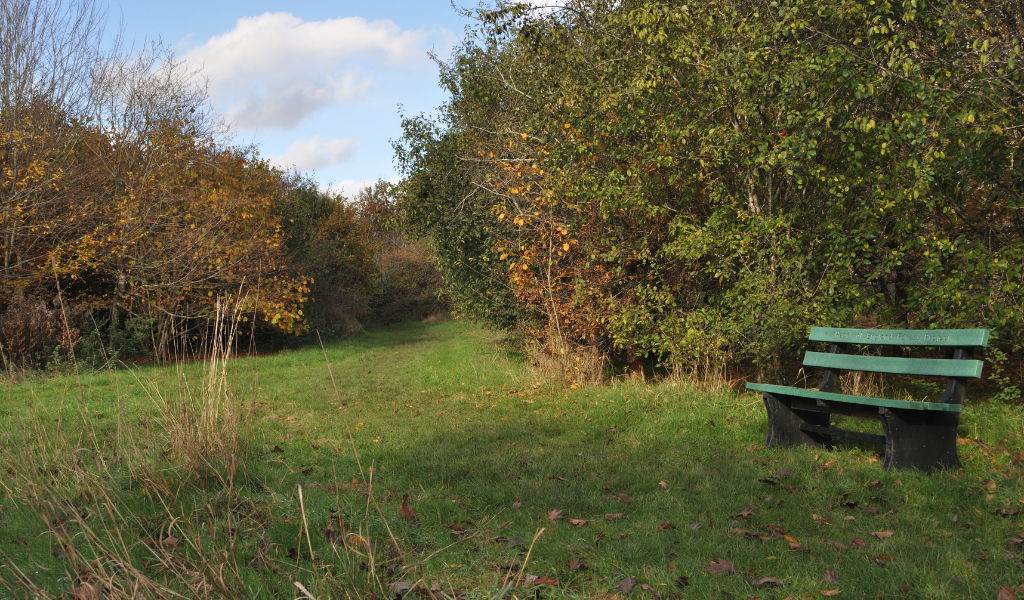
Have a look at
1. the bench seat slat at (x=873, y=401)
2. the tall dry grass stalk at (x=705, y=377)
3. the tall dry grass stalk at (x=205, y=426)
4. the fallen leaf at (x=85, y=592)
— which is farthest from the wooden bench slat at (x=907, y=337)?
the fallen leaf at (x=85, y=592)

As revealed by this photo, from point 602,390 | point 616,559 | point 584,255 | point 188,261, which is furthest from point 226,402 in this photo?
point 188,261

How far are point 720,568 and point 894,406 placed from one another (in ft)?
7.41

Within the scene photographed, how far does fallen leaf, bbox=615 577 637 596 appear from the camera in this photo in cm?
283

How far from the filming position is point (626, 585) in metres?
2.87

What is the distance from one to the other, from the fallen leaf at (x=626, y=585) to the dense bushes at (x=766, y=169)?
4327 millimetres

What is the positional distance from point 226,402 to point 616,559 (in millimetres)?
3060

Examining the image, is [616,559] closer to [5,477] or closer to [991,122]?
[5,477]

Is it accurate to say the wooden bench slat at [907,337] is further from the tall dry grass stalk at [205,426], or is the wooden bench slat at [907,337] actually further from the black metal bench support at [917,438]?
the tall dry grass stalk at [205,426]

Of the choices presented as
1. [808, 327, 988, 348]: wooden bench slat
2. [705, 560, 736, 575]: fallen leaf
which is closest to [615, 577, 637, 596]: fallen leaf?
[705, 560, 736, 575]: fallen leaf

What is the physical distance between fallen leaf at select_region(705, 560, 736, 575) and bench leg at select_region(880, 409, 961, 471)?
222 cm

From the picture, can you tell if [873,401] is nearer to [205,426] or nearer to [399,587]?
[399,587]

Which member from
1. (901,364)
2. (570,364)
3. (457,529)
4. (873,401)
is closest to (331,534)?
(457,529)

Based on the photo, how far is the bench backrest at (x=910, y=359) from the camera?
448cm

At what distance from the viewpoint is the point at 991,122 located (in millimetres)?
5172
